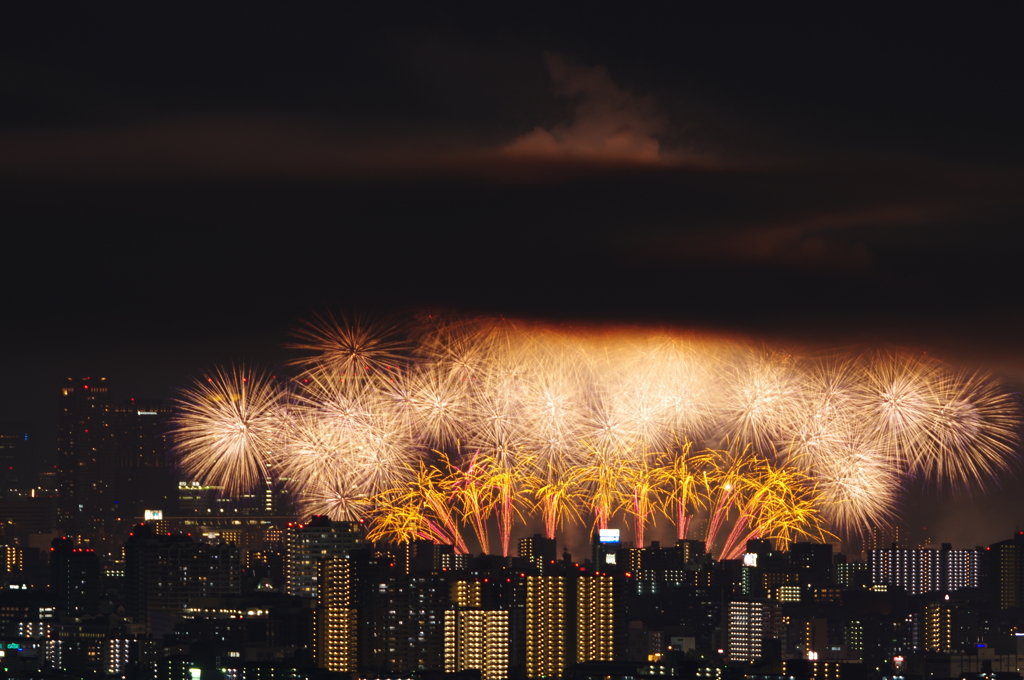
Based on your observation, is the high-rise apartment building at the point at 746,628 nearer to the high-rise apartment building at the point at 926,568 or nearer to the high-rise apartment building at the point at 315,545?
the high-rise apartment building at the point at 926,568

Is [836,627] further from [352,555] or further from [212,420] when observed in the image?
[212,420]

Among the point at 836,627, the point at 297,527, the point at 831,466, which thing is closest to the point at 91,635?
the point at 297,527

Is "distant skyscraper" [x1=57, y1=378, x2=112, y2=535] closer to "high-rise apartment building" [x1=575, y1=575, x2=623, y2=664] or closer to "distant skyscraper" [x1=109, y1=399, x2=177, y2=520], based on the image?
"distant skyscraper" [x1=109, y1=399, x2=177, y2=520]

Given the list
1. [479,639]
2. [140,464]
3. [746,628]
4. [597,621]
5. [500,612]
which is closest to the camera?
[479,639]

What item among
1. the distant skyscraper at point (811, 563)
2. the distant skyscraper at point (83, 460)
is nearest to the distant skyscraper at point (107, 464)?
the distant skyscraper at point (83, 460)

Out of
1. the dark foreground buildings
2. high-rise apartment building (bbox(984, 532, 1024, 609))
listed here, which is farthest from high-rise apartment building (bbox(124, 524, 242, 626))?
high-rise apartment building (bbox(984, 532, 1024, 609))

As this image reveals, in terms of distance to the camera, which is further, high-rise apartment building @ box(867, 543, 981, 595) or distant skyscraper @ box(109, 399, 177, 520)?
distant skyscraper @ box(109, 399, 177, 520)

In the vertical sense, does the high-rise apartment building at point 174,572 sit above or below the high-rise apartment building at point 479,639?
above

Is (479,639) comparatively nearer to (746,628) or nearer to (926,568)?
(746,628)

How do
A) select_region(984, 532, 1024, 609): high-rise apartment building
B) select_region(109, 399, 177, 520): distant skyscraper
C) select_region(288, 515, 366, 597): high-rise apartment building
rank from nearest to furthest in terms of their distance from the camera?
select_region(288, 515, 366, 597): high-rise apartment building < select_region(984, 532, 1024, 609): high-rise apartment building < select_region(109, 399, 177, 520): distant skyscraper

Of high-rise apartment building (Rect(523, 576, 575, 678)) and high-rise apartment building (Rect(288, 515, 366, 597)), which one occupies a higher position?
high-rise apartment building (Rect(288, 515, 366, 597))

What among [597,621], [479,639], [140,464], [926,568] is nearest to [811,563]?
[926,568]
